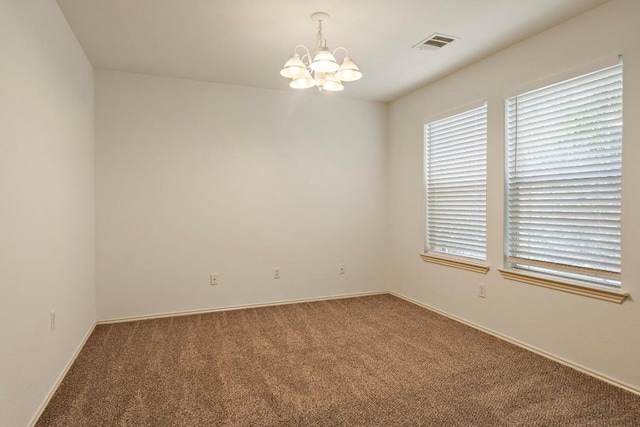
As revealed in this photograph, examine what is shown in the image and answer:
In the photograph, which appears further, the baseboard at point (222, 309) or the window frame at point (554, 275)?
the baseboard at point (222, 309)

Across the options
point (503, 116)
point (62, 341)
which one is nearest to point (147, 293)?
point (62, 341)

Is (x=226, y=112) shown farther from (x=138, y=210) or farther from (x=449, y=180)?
(x=449, y=180)

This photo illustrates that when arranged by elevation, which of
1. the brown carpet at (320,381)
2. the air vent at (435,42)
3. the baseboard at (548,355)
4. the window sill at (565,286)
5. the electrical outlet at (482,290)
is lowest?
the brown carpet at (320,381)

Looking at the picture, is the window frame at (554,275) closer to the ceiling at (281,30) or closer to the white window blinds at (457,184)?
the white window blinds at (457,184)

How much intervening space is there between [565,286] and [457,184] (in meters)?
1.46

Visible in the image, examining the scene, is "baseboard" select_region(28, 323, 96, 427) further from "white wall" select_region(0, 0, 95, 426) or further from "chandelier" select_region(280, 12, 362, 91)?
"chandelier" select_region(280, 12, 362, 91)

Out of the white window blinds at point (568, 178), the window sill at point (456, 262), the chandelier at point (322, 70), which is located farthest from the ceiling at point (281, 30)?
the window sill at point (456, 262)

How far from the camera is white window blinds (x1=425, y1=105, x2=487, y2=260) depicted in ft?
11.7

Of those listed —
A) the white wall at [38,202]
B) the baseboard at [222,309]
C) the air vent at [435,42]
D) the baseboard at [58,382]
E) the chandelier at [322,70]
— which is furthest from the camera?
the baseboard at [222,309]

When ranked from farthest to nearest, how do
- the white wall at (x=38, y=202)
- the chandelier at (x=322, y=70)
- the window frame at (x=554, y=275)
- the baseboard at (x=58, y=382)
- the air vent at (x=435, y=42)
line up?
the air vent at (x=435, y=42), the window frame at (x=554, y=275), the chandelier at (x=322, y=70), the baseboard at (x=58, y=382), the white wall at (x=38, y=202)

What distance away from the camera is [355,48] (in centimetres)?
322

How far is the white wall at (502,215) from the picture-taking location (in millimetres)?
2361

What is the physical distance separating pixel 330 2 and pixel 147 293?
3.33 m

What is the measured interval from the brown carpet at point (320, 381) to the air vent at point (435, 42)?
263cm
